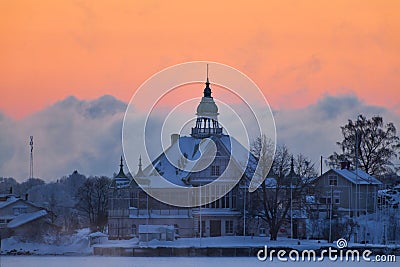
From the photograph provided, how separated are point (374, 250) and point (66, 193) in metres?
80.4

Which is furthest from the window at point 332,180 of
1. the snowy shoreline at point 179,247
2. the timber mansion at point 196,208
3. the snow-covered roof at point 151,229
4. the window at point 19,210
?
the window at point 19,210

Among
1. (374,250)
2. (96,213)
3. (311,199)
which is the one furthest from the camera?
(96,213)

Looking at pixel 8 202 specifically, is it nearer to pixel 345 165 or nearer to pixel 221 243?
pixel 221 243

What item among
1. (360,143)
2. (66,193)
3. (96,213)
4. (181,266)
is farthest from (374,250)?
(66,193)

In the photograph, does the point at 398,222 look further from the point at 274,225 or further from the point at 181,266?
the point at 181,266

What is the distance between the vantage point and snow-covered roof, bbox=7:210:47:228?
80688 millimetres

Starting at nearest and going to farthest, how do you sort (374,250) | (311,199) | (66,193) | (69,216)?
(374,250)
(311,199)
(69,216)
(66,193)

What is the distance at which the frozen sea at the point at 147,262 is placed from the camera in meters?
64.0

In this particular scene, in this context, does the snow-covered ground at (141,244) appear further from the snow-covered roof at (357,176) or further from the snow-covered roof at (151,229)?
the snow-covered roof at (357,176)

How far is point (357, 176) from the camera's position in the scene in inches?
3477

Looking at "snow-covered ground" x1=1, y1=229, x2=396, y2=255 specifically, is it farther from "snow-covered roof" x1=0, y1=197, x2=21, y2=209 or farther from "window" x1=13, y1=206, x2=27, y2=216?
"snow-covered roof" x1=0, y1=197, x2=21, y2=209

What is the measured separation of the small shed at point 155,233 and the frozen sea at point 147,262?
4.57m

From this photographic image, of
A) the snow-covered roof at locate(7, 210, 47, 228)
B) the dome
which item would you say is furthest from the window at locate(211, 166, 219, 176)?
the snow-covered roof at locate(7, 210, 47, 228)

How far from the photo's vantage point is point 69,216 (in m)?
112
